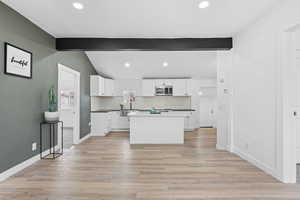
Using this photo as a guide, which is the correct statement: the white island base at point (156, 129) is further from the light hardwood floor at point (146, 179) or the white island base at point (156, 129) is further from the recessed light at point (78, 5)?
the recessed light at point (78, 5)

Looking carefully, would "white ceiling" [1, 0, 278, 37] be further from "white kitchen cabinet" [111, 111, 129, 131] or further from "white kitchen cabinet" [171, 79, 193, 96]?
"white kitchen cabinet" [111, 111, 129, 131]

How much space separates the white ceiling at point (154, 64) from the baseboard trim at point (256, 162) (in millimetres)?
3559

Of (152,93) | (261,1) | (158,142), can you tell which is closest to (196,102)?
(152,93)

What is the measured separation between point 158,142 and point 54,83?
3.13 m

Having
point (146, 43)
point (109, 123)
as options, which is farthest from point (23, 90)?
point (109, 123)

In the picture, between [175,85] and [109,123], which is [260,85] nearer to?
[175,85]

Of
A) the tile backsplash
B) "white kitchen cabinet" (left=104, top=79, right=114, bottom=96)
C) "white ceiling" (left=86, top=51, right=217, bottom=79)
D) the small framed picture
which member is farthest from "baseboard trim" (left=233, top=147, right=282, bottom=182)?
"white kitchen cabinet" (left=104, top=79, right=114, bottom=96)

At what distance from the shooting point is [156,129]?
5621 mm

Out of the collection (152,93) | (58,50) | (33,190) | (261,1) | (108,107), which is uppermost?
(261,1)

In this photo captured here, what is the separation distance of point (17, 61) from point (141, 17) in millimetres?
2197

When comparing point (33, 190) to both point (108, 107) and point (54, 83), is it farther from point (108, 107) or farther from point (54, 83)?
point (108, 107)

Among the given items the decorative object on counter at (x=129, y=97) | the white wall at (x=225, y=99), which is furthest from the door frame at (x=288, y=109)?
the decorative object on counter at (x=129, y=97)

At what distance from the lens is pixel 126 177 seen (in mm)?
3033

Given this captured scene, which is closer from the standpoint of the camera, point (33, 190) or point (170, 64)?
point (33, 190)
